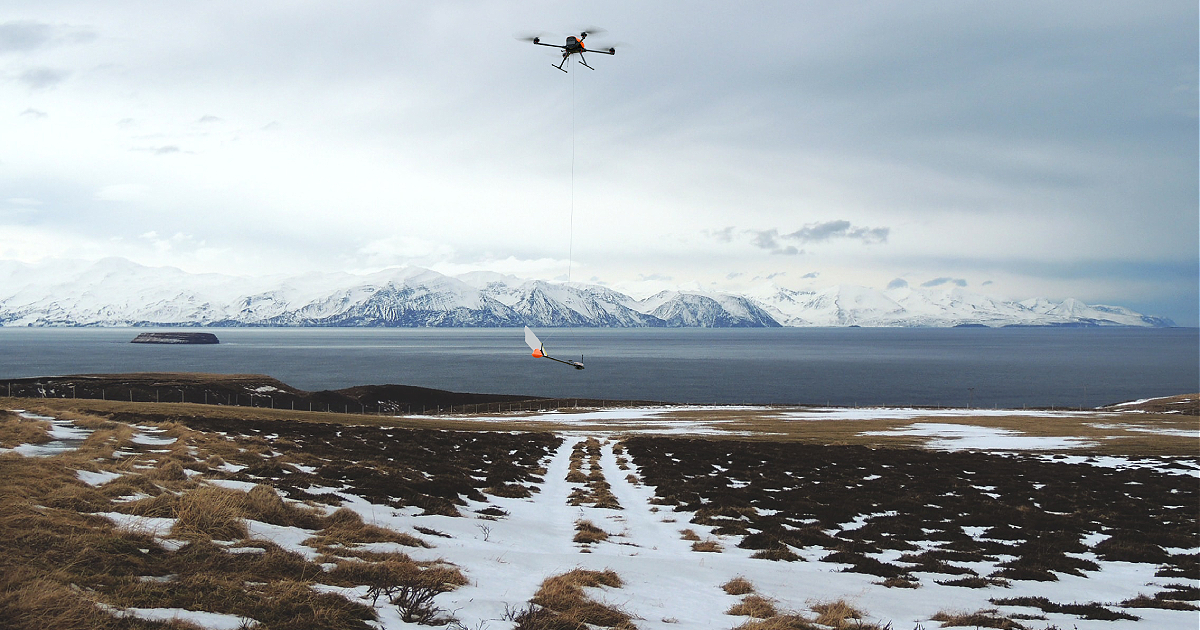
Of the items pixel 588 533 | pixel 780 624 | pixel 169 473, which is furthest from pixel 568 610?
Answer: pixel 169 473

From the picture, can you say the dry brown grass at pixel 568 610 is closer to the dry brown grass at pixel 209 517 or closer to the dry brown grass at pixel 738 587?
the dry brown grass at pixel 738 587

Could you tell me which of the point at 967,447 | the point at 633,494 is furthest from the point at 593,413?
the point at 633,494

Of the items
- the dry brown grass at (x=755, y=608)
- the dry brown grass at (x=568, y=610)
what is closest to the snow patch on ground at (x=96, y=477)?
the dry brown grass at (x=568, y=610)

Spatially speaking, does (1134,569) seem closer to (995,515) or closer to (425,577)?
(995,515)

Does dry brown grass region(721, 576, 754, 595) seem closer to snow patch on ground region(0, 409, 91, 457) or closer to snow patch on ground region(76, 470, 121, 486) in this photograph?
snow patch on ground region(76, 470, 121, 486)

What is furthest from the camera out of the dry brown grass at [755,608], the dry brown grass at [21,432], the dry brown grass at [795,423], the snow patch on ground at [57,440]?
the dry brown grass at [795,423]
